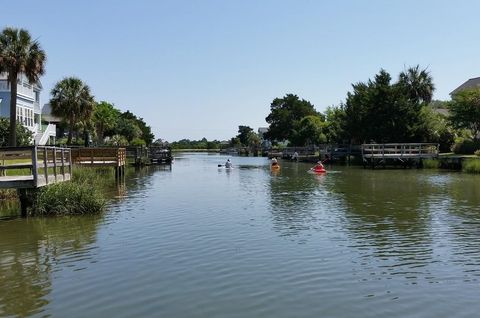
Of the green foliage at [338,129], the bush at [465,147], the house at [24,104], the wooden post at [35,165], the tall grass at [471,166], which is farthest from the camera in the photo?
the green foliage at [338,129]

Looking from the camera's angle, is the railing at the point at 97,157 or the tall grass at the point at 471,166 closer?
the railing at the point at 97,157

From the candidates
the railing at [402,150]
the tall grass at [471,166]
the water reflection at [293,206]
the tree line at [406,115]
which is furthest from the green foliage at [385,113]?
the water reflection at [293,206]

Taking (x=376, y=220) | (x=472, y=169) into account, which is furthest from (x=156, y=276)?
(x=472, y=169)

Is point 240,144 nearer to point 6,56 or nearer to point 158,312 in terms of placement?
point 6,56

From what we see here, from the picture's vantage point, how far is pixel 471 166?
44.9m

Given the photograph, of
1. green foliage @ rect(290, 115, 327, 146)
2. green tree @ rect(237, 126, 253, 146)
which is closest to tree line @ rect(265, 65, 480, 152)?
green foliage @ rect(290, 115, 327, 146)

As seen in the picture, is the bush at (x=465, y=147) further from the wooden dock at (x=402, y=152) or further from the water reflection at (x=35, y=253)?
the water reflection at (x=35, y=253)

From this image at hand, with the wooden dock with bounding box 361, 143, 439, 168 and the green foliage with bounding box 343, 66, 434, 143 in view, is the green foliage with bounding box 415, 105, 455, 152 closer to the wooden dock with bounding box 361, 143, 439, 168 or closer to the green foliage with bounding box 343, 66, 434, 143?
the green foliage with bounding box 343, 66, 434, 143

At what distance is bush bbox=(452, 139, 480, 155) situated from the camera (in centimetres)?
5656

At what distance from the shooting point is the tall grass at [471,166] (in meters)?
44.2

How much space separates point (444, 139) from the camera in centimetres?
6469

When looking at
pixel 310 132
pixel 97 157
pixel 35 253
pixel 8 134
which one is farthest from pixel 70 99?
pixel 310 132

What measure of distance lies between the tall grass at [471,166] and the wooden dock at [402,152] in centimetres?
1023

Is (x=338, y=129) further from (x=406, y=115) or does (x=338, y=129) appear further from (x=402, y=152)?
(x=402, y=152)
